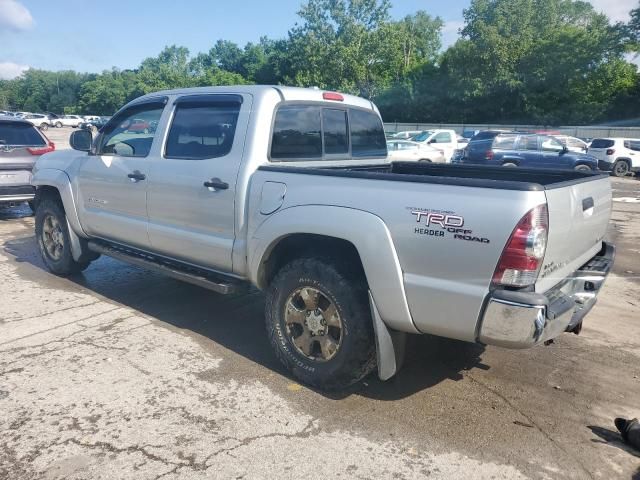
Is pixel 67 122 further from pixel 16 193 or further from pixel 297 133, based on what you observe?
pixel 297 133

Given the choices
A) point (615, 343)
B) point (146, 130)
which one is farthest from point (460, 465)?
point (146, 130)

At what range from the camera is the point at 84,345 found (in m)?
4.32

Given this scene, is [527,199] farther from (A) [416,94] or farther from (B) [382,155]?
(A) [416,94]

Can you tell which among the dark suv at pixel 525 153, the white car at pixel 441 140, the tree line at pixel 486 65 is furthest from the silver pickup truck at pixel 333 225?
the tree line at pixel 486 65

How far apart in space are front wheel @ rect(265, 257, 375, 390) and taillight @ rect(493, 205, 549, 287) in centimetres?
94

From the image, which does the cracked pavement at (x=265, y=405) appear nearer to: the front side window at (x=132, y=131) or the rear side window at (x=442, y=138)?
the front side window at (x=132, y=131)

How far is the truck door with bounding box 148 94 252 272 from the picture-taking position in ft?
13.2

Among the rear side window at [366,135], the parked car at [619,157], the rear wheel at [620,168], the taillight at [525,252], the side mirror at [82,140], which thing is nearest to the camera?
the taillight at [525,252]

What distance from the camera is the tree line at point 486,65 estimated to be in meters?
45.0

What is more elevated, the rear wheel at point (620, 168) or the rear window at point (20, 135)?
the rear window at point (20, 135)

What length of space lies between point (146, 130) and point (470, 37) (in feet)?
185

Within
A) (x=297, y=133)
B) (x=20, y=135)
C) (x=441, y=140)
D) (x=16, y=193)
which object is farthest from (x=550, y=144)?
(x=297, y=133)

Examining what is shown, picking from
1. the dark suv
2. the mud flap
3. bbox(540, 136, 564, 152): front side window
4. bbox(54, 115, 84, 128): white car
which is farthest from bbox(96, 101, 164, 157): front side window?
bbox(54, 115, 84, 128): white car

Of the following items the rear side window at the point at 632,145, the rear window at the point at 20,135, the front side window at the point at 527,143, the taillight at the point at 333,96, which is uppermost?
the taillight at the point at 333,96
